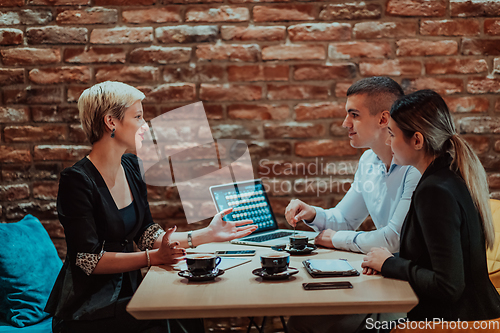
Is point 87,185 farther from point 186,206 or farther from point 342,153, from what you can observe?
point 342,153

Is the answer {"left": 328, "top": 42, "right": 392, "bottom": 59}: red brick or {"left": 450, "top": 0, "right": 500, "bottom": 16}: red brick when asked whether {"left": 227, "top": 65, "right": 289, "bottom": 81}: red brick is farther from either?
{"left": 450, "top": 0, "right": 500, "bottom": 16}: red brick

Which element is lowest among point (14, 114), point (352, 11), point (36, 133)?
point (36, 133)

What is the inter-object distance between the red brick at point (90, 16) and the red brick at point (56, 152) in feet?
2.18

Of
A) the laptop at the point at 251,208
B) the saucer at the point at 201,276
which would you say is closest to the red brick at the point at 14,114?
the laptop at the point at 251,208

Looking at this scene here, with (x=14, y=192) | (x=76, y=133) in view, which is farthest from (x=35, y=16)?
(x=14, y=192)

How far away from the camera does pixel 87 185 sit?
1526 millimetres

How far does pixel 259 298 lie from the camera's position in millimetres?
1099

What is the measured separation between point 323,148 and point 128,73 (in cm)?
111

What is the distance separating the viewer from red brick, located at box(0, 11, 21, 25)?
7.51 feet

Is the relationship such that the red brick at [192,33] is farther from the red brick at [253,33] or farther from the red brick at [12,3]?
the red brick at [12,3]

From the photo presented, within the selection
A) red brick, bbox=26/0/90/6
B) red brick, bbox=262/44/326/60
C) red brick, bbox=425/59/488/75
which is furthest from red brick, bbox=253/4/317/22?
red brick, bbox=26/0/90/6

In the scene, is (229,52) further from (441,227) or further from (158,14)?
(441,227)

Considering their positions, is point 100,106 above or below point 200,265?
above

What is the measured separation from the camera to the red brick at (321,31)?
2.26m
